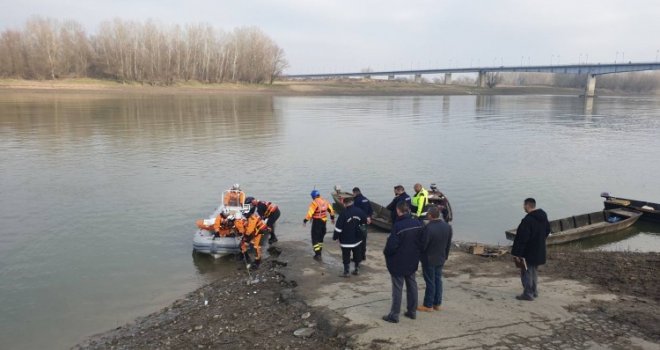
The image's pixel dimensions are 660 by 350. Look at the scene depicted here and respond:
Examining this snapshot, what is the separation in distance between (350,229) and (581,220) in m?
10.6

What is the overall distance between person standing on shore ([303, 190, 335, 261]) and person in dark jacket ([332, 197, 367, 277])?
1.38 metres

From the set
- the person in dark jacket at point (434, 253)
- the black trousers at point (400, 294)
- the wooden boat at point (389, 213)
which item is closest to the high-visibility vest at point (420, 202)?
the wooden boat at point (389, 213)

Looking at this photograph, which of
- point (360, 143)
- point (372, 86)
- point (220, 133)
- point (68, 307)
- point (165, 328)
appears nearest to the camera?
point (165, 328)

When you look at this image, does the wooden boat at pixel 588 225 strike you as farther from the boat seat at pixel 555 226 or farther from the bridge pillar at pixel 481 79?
the bridge pillar at pixel 481 79

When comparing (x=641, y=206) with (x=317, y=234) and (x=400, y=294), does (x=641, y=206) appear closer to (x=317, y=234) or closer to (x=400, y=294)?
(x=317, y=234)

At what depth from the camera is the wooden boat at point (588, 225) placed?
48.8ft

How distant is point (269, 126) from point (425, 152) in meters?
17.6

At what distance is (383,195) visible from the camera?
68.1 feet

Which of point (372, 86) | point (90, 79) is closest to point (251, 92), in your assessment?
point (90, 79)

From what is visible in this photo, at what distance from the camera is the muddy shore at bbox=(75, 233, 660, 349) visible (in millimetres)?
7180

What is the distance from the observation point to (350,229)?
9633mm

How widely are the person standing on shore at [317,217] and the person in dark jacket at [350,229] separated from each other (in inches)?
54.3

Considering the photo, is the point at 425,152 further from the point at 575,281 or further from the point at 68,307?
the point at 68,307

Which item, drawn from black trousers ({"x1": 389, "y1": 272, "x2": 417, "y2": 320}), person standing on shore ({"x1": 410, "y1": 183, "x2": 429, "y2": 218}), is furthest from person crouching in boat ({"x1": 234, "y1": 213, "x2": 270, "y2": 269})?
black trousers ({"x1": 389, "y1": 272, "x2": 417, "y2": 320})
